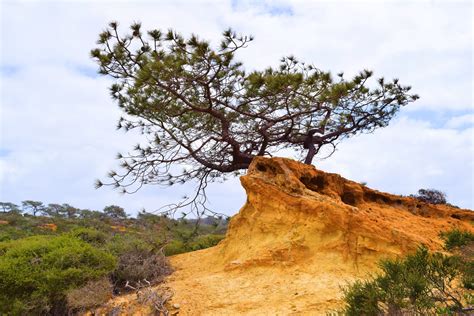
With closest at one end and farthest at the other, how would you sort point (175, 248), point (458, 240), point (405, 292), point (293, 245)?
point (405, 292) → point (458, 240) → point (293, 245) → point (175, 248)

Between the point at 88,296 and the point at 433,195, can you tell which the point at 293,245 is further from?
the point at 433,195

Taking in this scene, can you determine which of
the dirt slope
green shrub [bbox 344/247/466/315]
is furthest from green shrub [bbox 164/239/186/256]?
green shrub [bbox 344/247/466/315]

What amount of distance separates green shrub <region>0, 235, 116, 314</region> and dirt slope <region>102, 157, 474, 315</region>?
191 cm

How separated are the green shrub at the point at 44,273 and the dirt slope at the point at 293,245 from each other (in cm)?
191

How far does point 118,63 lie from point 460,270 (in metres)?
8.30

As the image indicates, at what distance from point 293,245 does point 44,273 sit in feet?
17.7

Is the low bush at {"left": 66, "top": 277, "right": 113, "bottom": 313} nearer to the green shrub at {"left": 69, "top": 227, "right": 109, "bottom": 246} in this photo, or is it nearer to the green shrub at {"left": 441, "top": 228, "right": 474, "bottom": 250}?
the green shrub at {"left": 69, "top": 227, "right": 109, "bottom": 246}

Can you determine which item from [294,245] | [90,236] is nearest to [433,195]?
[294,245]

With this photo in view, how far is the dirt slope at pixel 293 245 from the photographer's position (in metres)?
8.78

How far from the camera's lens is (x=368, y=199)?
12.7m

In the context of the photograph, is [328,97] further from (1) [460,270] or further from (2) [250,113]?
(1) [460,270]

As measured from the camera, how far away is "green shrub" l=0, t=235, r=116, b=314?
9.61 meters

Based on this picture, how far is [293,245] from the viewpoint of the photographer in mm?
10047

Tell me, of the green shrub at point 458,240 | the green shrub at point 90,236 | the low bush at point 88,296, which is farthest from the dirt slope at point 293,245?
the green shrub at point 90,236
